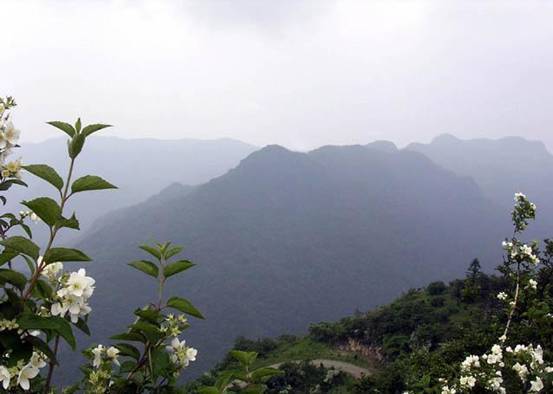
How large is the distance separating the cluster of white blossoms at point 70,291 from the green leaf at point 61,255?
0.17 ft

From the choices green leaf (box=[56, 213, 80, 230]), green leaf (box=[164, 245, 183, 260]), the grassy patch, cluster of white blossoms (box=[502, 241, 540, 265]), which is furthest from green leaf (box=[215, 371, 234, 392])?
the grassy patch

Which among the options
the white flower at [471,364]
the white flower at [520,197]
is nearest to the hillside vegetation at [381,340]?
the white flower at [520,197]

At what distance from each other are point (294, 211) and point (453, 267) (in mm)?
67729

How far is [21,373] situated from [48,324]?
336 millimetres

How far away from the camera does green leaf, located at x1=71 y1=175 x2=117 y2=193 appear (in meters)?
1.83

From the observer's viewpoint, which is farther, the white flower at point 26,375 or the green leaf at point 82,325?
the green leaf at point 82,325

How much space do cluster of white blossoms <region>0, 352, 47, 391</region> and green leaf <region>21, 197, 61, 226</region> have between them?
555 millimetres

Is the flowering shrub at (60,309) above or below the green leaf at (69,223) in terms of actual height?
below

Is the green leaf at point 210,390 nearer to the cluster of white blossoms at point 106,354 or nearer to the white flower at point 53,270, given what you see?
the cluster of white blossoms at point 106,354

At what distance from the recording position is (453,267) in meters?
173

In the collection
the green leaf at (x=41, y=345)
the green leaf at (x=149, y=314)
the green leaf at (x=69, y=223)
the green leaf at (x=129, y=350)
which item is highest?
the green leaf at (x=69, y=223)

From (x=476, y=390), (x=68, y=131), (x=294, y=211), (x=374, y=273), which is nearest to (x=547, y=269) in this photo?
(x=476, y=390)

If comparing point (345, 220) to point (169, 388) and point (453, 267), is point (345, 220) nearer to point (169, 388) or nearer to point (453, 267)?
point (453, 267)

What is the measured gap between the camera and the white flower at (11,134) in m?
2.24
